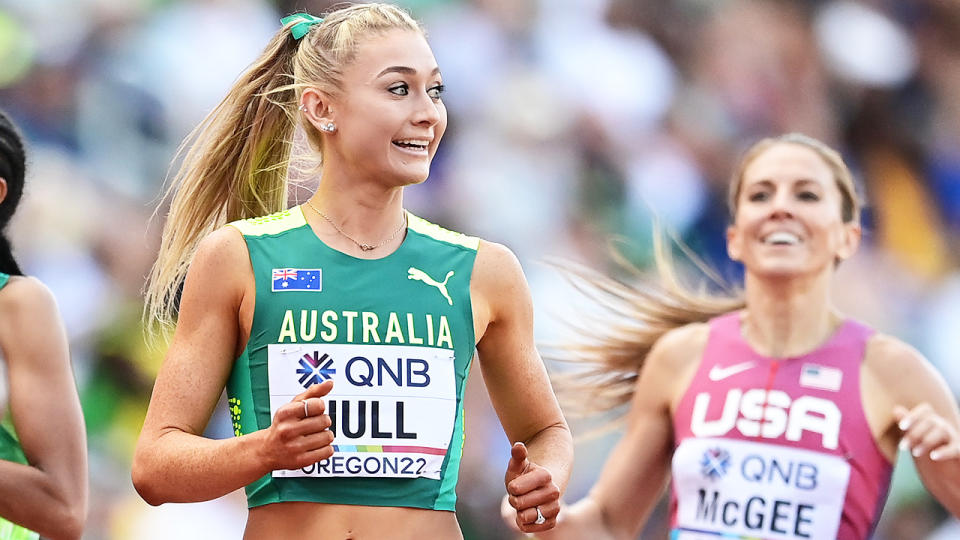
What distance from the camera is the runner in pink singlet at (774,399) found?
405 cm

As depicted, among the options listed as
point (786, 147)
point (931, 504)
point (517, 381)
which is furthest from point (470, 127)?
point (517, 381)

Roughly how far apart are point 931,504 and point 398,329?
4.11 meters

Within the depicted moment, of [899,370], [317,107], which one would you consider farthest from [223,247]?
[899,370]

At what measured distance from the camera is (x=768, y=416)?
4184 millimetres

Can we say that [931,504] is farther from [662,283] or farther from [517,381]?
[517,381]

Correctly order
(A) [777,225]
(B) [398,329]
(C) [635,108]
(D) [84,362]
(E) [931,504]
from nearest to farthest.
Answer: (B) [398,329], (A) [777,225], (D) [84,362], (E) [931,504], (C) [635,108]

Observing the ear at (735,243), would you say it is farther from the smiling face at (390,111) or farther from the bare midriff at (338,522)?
the bare midriff at (338,522)

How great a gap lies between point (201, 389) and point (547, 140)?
3.90 meters

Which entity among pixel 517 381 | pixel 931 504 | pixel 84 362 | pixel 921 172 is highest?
pixel 921 172

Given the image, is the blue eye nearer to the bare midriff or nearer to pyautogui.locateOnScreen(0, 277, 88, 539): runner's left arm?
the bare midriff

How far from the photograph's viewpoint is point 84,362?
5418 mm

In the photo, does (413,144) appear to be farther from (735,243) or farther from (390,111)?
(735,243)

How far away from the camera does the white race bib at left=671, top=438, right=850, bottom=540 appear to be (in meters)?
4.02

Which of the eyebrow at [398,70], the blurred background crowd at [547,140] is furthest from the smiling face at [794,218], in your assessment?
the eyebrow at [398,70]
